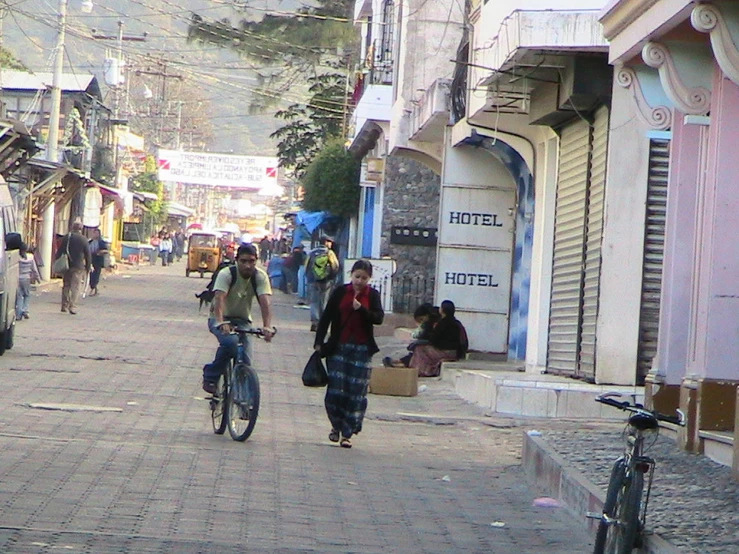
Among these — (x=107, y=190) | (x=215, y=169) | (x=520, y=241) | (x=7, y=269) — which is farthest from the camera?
(x=215, y=169)

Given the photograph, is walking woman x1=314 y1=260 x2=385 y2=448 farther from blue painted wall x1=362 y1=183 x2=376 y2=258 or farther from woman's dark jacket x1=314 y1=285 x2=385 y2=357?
blue painted wall x1=362 y1=183 x2=376 y2=258

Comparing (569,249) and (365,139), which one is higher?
(365,139)

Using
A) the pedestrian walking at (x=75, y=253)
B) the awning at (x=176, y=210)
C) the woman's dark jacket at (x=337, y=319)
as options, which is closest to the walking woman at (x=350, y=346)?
the woman's dark jacket at (x=337, y=319)

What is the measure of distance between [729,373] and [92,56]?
156 meters

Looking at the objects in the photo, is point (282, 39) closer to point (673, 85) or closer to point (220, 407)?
point (220, 407)

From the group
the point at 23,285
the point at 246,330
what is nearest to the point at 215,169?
the point at 23,285

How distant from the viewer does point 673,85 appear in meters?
10.5

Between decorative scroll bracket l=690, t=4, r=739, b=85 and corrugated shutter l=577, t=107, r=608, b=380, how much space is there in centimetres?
658

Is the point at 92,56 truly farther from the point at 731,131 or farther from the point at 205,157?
the point at 731,131

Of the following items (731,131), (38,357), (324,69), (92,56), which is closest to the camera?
(731,131)

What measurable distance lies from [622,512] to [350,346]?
542cm

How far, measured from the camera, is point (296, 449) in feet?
39.0

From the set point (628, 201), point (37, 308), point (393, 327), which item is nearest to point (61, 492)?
point (628, 201)

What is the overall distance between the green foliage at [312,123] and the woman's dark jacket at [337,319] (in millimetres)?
33433
